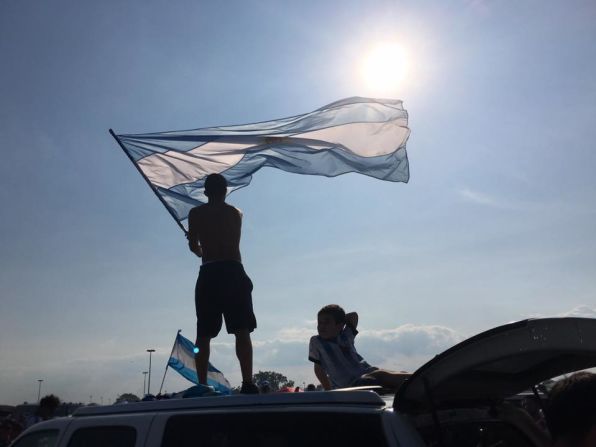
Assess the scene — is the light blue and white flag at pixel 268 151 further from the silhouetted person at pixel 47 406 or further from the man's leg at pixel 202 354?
the silhouetted person at pixel 47 406

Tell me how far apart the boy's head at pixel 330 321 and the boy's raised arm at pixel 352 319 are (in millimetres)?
263

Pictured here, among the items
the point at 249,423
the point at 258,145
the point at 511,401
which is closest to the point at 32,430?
the point at 249,423

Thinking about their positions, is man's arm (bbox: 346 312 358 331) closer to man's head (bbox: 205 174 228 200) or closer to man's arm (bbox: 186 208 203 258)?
man's arm (bbox: 186 208 203 258)

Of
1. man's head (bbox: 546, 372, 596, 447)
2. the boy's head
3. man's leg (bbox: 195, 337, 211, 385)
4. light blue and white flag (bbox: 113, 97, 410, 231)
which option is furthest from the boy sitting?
man's head (bbox: 546, 372, 596, 447)

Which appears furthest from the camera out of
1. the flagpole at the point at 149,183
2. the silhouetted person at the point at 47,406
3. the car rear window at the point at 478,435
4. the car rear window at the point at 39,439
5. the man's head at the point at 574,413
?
the silhouetted person at the point at 47,406

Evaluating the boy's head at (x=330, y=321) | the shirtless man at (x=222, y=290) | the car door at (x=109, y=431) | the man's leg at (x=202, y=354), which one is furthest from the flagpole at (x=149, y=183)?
the car door at (x=109, y=431)

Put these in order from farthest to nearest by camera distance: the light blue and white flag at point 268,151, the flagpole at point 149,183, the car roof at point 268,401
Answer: the light blue and white flag at point 268,151, the flagpole at point 149,183, the car roof at point 268,401

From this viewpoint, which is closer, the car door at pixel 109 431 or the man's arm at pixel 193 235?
the car door at pixel 109 431

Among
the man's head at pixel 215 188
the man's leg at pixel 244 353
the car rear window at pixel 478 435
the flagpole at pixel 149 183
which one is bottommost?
the car rear window at pixel 478 435

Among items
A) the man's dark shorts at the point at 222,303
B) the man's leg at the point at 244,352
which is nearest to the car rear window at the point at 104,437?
the man's leg at the point at 244,352

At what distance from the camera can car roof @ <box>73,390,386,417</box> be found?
2.76m

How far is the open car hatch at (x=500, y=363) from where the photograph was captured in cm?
248

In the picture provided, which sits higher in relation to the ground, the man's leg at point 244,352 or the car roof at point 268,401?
the man's leg at point 244,352

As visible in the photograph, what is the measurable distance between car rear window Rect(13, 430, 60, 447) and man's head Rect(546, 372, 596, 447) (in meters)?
3.12
